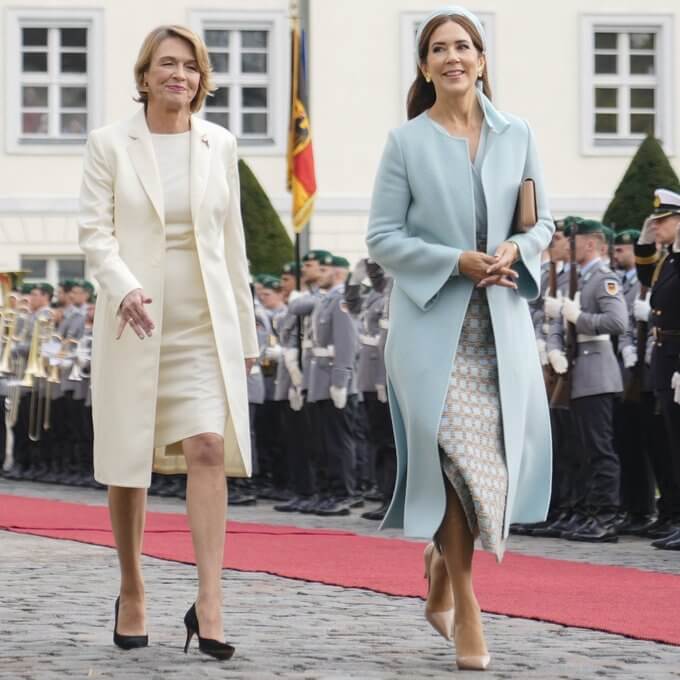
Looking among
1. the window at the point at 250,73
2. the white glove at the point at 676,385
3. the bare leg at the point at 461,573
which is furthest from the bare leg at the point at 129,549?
the window at the point at 250,73

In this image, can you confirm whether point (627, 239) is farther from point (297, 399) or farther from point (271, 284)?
point (271, 284)

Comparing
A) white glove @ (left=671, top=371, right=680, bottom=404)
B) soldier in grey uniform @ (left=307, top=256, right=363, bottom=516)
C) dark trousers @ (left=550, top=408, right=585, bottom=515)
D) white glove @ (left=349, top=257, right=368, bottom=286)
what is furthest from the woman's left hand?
soldier in grey uniform @ (left=307, top=256, right=363, bottom=516)

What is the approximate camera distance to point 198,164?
627 cm

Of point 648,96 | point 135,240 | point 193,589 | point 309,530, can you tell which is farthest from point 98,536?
point 648,96

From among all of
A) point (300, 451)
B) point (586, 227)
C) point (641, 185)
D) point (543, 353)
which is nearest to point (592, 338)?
point (543, 353)

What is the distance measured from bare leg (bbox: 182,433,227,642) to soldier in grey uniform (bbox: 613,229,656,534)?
6163 mm

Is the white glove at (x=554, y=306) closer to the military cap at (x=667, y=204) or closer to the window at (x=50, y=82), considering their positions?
the military cap at (x=667, y=204)

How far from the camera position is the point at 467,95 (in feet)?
20.1

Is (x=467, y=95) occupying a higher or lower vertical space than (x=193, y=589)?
higher

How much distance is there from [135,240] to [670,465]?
250 inches

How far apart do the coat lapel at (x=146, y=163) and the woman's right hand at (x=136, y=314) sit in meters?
0.33

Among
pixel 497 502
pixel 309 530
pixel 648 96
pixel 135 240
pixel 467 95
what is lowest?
pixel 309 530

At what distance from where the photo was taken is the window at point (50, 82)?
28.6 metres

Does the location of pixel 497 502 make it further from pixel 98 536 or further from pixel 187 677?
pixel 98 536
